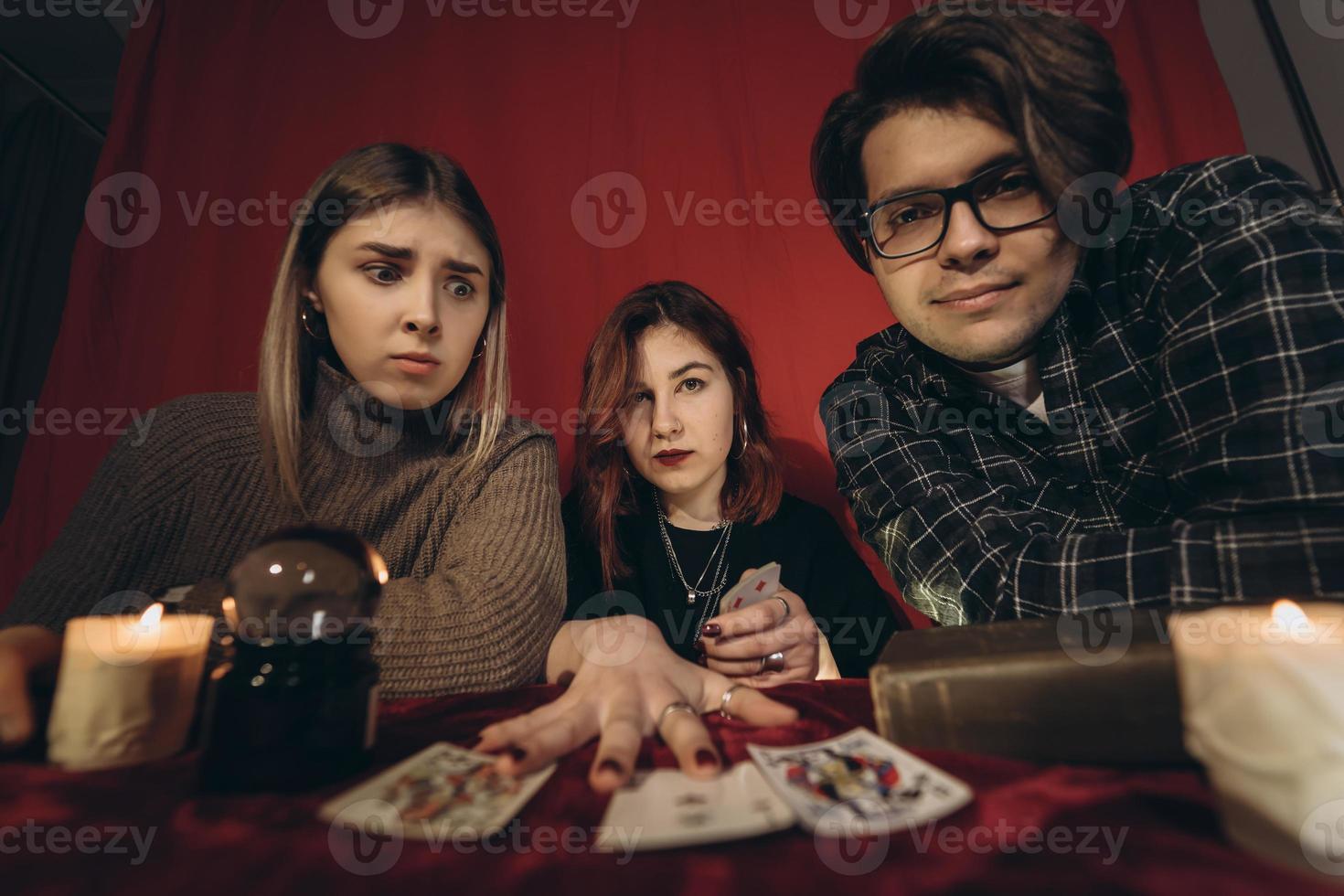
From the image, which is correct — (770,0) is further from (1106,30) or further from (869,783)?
(869,783)

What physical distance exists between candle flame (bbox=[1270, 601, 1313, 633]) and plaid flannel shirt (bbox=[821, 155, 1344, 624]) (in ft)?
1.19

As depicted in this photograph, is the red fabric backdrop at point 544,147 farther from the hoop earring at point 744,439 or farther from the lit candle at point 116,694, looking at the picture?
the lit candle at point 116,694

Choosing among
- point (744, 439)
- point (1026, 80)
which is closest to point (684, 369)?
point (744, 439)

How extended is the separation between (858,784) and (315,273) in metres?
1.31

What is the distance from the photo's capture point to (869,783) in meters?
0.48

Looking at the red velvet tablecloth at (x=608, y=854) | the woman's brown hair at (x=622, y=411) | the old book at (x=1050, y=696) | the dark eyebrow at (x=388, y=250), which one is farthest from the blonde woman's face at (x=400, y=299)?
the old book at (x=1050, y=696)

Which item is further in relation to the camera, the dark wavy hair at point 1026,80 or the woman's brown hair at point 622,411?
the woman's brown hair at point 622,411

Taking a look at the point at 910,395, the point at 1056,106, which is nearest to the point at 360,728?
the point at 910,395

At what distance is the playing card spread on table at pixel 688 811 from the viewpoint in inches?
16.1

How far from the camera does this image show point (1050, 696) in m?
0.53

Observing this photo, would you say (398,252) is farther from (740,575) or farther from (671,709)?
(740,575)

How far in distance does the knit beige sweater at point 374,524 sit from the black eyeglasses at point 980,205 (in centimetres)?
89

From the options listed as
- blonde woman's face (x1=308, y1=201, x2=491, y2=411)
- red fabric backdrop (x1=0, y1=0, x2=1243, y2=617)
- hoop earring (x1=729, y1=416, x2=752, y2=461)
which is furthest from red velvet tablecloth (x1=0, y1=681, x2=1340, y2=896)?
red fabric backdrop (x1=0, y1=0, x2=1243, y2=617)

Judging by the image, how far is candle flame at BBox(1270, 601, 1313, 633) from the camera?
416 mm
